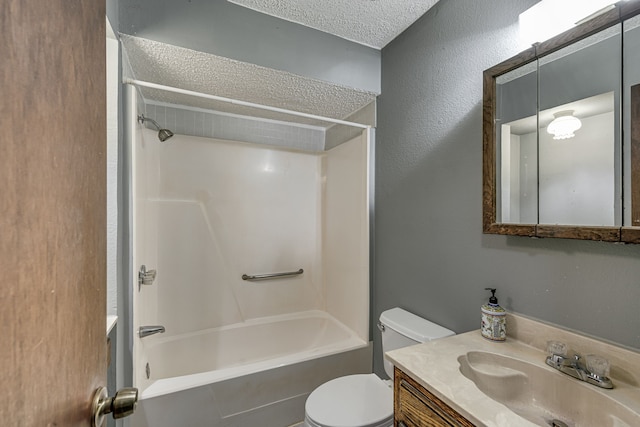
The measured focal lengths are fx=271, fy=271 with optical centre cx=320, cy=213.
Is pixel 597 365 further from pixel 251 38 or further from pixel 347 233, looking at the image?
pixel 251 38

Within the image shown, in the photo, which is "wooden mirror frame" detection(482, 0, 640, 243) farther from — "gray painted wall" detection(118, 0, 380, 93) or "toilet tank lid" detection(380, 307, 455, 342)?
"gray painted wall" detection(118, 0, 380, 93)

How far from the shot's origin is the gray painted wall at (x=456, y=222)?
0.92 m

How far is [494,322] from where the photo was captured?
1108 millimetres

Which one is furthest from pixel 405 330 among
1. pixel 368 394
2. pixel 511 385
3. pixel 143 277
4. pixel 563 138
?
pixel 143 277

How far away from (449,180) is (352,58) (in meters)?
1.08

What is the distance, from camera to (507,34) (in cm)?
117

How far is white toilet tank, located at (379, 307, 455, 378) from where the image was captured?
137cm

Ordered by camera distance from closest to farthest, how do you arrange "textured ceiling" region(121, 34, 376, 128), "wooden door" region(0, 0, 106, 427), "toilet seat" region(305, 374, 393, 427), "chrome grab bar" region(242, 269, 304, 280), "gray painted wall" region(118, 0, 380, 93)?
"wooden door" region(0, 0, 106, 427)
"toilet seat" region(305, 374, 393, 427)
"gray painted wall" region(118, 0, 380, 93)
"textured ceiling" region(121, 34, 376, 128)
"chrome grab bar" region(242, 269, 304, 280)

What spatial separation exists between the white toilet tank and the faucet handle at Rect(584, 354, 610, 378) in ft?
1.78

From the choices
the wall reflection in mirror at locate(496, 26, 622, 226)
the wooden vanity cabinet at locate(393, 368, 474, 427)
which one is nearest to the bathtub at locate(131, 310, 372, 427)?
the wooden vanity cabinet at locate(393, 368, 474, 427)

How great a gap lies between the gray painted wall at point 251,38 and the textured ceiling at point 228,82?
4cm

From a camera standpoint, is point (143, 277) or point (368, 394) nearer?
point (368, 394)

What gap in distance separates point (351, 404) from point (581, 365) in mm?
948

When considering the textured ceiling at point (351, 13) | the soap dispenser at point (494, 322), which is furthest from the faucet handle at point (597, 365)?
the textured ceiling at point (351, 13)
